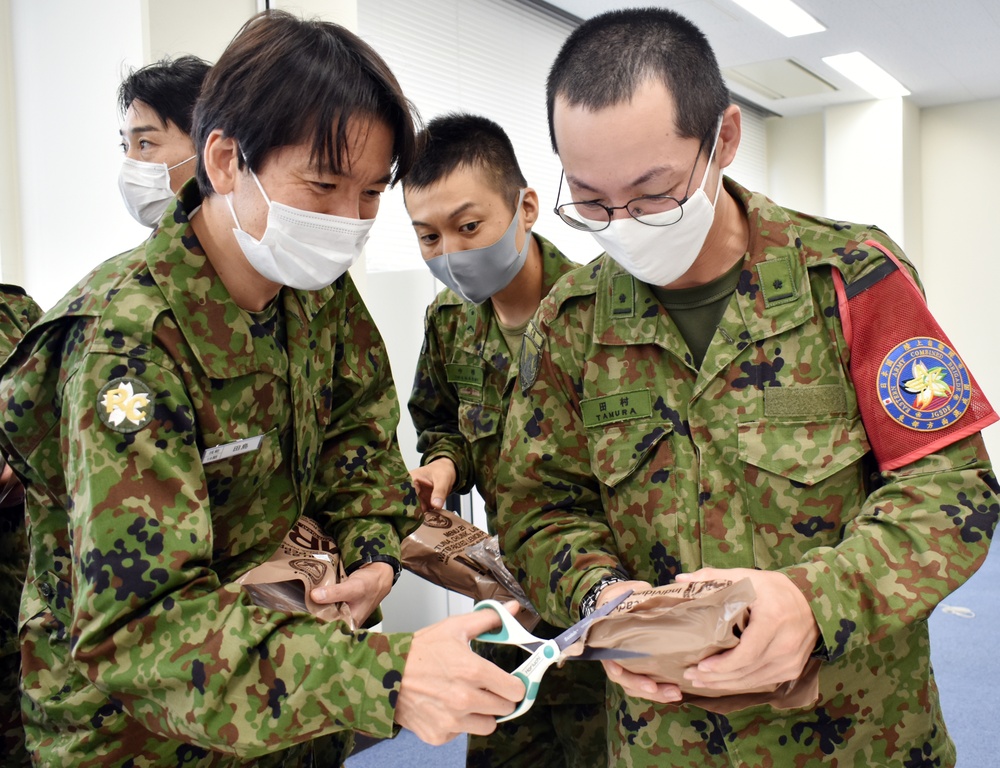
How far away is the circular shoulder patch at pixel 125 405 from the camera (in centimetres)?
107

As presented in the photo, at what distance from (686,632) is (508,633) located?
21 centimetres

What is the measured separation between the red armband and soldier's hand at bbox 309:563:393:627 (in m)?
0.77

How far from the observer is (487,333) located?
2227 mm

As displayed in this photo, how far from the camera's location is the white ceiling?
5516 millimetres

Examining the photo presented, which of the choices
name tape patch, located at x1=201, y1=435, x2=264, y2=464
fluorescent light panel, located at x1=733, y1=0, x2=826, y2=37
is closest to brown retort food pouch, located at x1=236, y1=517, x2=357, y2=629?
name tape patch, located at x1=201, y1=435, x2=264, y2=464

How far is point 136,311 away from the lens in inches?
44.8

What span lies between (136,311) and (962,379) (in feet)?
3.55

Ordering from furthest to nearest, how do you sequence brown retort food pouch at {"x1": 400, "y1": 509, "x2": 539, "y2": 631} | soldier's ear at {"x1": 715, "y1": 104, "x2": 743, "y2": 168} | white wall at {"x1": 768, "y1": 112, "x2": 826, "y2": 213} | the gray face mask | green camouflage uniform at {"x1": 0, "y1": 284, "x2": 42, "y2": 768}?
1. white wall at {"x1": 768, "y1": 112, "x2": 826, "y2": 213}
2. the gray face mask
3. brown retort food pouch at {"x1": 400, "y1": 509, "x2": 539, "y2": 631}
4. green camouflage uniform at {"x1": 0, "y1": 284, "x2": 42, "y2": 768}
5. soldier's ear at {"x1": 715, "y1": 104, "x2": 743, "y2": 168}

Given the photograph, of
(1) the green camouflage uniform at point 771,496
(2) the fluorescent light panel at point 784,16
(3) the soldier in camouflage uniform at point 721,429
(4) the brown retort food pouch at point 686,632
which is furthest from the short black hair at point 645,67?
(2) the fluorescent light panel at point 784,16

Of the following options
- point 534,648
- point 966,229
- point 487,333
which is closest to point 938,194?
point 966,229

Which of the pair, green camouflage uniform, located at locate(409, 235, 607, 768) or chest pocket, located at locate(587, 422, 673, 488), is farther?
green camouflage uniform, located at locate(409, 235, 607, 768)

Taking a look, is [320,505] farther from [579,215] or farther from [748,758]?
[748,758]

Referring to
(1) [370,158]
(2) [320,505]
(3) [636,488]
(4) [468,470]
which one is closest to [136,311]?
(1) [370,158]

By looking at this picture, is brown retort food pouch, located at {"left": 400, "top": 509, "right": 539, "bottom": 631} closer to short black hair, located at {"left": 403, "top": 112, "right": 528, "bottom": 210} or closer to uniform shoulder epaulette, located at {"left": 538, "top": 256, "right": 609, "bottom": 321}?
uniform shoulder epaulette, located at {"left": 538, "top": 256, "right": 609, "bottom": 321}
